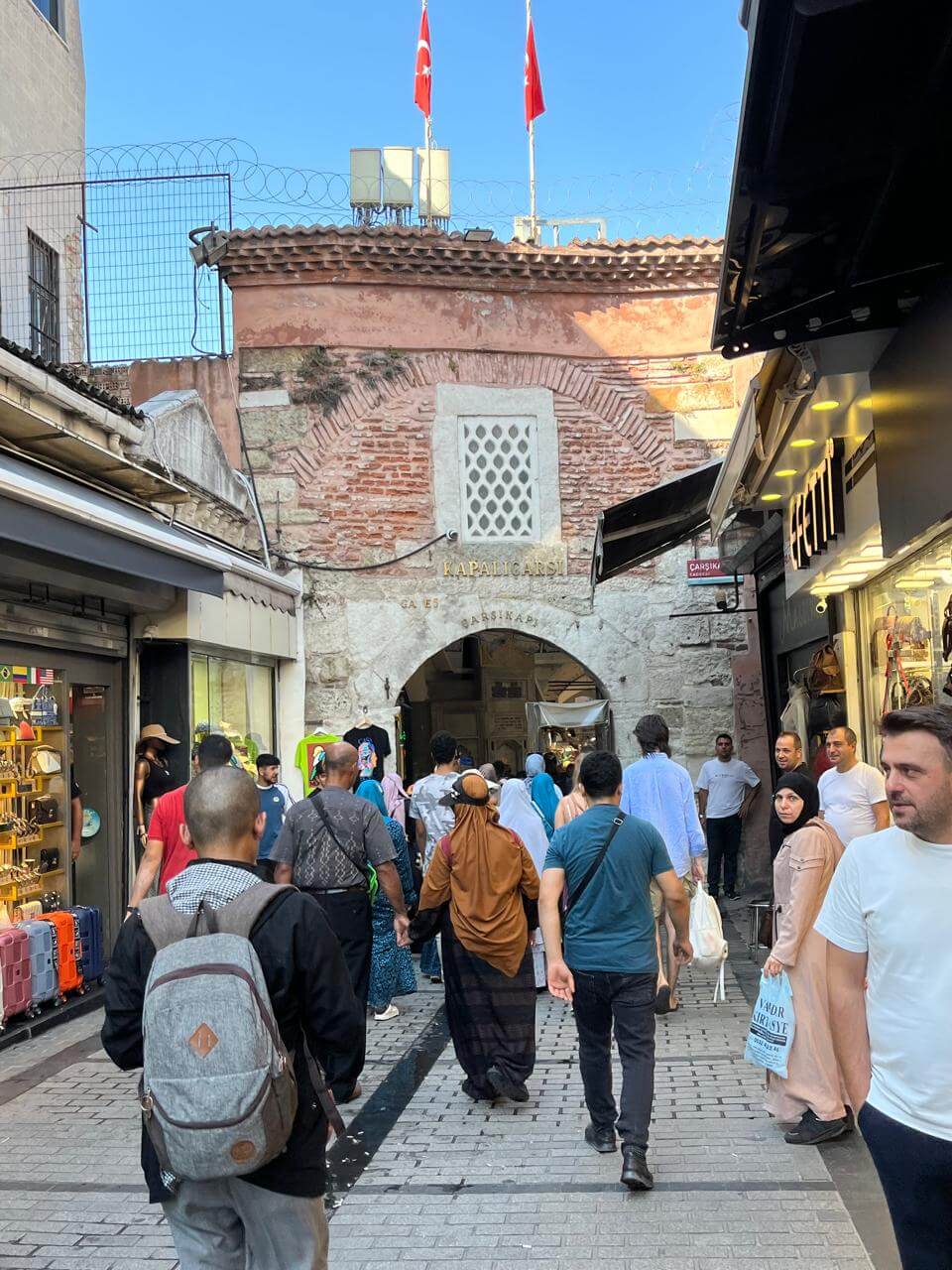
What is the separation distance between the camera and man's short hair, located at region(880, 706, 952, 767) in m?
2.68

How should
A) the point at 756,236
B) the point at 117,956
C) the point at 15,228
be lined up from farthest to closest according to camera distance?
the point at 15,228, the point at 756,236, the point at 117,956

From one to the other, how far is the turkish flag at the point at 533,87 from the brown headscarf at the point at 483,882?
45.3ft

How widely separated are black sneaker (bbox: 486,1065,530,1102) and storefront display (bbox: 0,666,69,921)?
3.83 m

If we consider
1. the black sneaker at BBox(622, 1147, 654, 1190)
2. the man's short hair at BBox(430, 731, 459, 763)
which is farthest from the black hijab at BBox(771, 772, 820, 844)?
the man's short hair at BBox(430, 731, 459, 763)

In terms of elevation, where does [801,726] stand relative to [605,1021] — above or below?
above

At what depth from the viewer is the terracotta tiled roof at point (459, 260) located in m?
13.6

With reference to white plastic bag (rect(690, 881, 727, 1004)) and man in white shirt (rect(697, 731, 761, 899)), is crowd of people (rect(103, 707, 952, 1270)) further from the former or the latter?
man in white shirt (rect(697, 731, 761, 899))

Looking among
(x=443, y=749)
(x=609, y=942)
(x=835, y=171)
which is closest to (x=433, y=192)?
(x=443, y=749)

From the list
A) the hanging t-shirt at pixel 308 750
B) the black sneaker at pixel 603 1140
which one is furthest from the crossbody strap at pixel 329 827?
the hanging t-shirt at pixel 308 750

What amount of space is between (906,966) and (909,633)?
519cm

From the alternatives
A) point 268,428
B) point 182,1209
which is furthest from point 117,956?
point 268,428

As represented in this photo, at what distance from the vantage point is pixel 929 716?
2734 mm

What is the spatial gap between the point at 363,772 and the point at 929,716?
7.50 m

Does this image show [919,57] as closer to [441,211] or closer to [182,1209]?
[182,1209]
